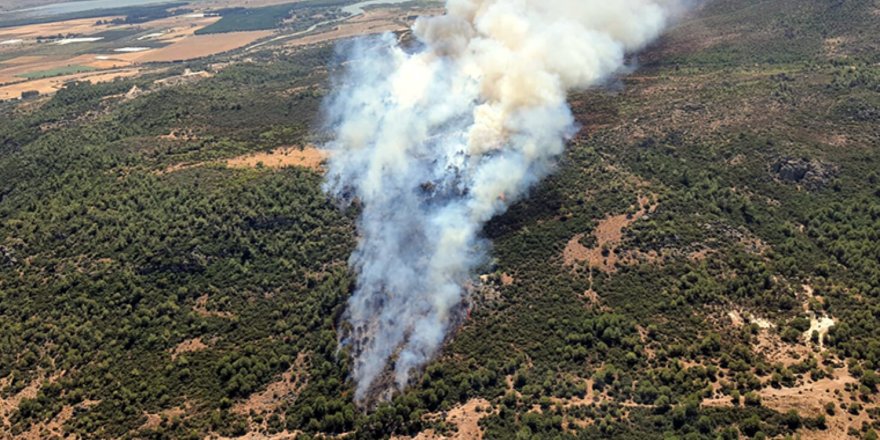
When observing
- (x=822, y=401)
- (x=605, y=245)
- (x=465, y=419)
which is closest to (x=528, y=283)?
(x=605, y=245)

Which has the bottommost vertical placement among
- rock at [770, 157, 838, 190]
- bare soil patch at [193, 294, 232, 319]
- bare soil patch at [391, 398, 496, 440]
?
bare soil patch at [391, 398, 496, 440]

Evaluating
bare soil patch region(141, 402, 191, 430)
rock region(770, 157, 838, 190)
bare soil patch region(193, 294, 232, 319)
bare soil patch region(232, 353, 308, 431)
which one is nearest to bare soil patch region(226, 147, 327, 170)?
bare soil patch region(193, 294, 232, 319)

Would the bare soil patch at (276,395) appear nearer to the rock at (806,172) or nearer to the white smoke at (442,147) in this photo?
the white smoke at (442,147)

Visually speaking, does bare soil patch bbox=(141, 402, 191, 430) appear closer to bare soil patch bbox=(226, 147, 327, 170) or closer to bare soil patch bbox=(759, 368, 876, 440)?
bare soil patch bbox=(226, 147, 327, 170)

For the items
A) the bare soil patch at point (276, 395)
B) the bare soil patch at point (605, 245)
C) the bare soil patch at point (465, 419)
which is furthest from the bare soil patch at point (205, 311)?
the bare soil patch at point (605, 245)

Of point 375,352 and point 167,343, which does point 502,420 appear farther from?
point 167,343

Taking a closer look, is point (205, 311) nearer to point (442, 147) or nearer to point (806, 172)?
point (442, 147)
